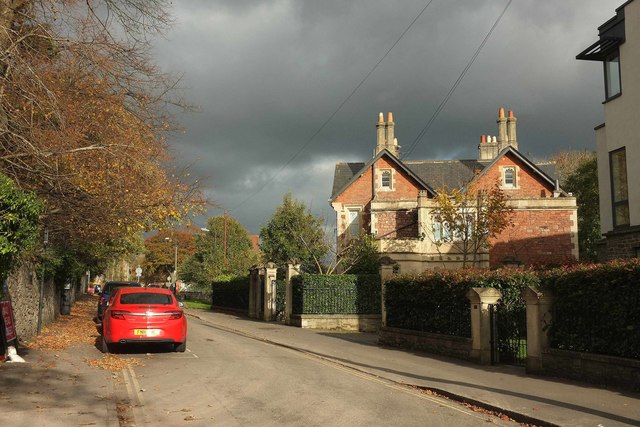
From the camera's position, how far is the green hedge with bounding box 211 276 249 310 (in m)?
37.2

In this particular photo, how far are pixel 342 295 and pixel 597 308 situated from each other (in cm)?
1559

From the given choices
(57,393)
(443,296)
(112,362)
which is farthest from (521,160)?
(57,393)

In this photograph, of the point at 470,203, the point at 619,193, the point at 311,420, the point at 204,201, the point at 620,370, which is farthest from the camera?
the point at 470,203

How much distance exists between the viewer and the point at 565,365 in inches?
461

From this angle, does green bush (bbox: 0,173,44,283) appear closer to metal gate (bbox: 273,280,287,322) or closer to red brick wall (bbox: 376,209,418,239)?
metal gate (bbox: 273,280,287,322)

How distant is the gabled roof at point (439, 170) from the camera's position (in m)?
39.6

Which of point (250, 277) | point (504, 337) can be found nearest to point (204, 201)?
point (504, 337)

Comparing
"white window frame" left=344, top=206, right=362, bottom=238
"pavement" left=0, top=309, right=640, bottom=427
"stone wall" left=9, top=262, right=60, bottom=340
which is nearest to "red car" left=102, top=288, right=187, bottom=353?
"pavement" left=0, top=309, right=640, bottom=427

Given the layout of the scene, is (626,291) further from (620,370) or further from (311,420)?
(311,420)

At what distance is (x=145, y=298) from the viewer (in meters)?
15.0

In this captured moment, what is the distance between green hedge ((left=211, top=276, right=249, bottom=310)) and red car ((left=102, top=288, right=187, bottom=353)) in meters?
21.8

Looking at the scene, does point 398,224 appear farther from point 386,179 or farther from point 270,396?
point 270,396

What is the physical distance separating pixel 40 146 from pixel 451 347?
10.7 meters

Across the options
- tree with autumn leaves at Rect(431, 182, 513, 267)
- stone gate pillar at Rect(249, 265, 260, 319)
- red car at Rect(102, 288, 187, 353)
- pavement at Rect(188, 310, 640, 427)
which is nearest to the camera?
pavement at Rect(188, 310, 640, 427)
